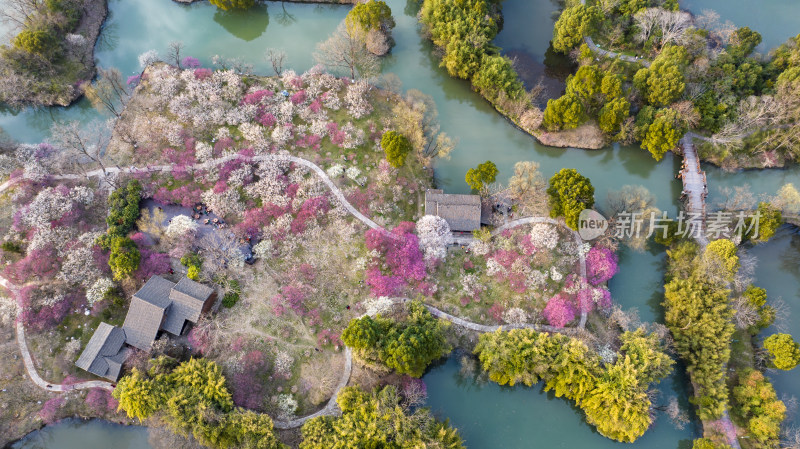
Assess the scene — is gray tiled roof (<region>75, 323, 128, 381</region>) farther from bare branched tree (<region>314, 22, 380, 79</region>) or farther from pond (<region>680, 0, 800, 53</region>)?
pond (<region>680, 0, 800, 53</region>)

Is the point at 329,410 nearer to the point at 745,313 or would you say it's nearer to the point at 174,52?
the point at 745,313

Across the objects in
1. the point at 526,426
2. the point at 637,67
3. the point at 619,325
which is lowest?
the point at 526,426

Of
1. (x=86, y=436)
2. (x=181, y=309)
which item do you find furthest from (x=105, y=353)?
(x=86, y=436)

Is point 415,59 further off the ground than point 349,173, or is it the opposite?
point 415,59

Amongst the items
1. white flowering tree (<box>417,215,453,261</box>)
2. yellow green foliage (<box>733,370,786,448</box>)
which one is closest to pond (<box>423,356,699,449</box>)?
yellow green foliage (<box>733,370,786,448</box>)

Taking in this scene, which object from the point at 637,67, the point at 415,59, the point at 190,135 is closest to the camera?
the point at 190,135

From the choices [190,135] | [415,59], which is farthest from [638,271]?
[190,135]

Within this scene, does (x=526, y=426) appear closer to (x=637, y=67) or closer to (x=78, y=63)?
(x=637, y=67)
